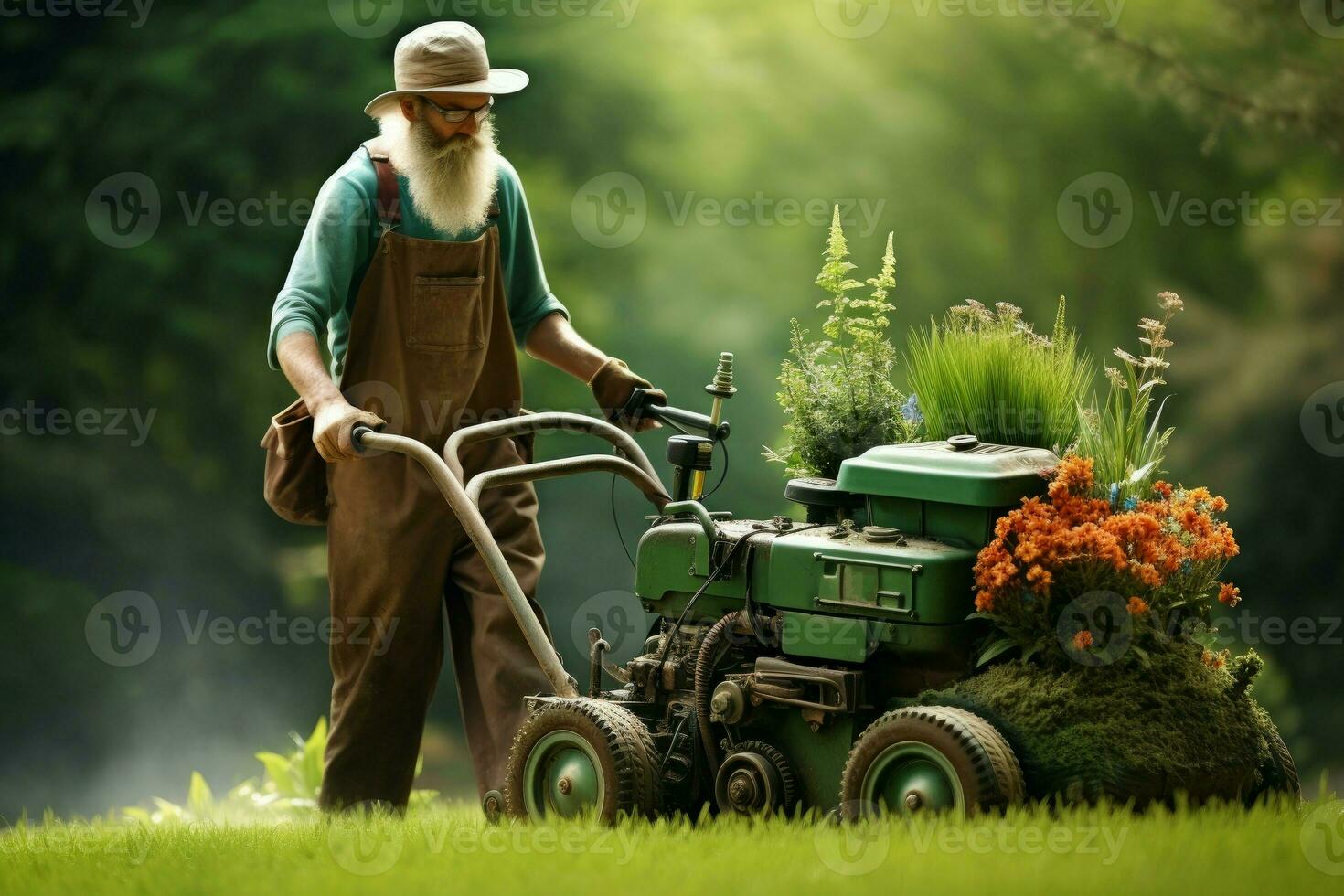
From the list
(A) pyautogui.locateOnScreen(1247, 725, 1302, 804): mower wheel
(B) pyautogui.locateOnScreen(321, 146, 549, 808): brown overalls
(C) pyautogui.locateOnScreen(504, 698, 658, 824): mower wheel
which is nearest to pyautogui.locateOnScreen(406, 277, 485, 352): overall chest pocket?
(B) pyautogui.locateOnScreen(321, 146, 549, 808): brown overalls

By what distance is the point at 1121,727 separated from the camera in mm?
3713

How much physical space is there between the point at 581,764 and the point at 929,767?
2.86 feet

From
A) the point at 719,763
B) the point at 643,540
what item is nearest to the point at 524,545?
the point at 643,540

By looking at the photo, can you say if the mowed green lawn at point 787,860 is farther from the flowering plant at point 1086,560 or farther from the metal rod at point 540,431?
the metal rod at point 540,431

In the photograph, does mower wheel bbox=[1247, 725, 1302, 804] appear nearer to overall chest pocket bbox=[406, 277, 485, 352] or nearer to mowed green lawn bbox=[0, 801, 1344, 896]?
mowed green lawn bbox=[0, 801, 1344, 896]

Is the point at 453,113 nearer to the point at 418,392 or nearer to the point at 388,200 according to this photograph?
the point at 388,200

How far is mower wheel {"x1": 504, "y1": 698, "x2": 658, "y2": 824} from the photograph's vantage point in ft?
13.1

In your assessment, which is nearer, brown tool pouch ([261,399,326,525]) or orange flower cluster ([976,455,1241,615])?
orange flower cluster ([976,455,1241,615])

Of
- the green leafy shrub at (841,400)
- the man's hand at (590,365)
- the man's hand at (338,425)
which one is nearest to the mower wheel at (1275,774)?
the green leafy shrub at (841,400)

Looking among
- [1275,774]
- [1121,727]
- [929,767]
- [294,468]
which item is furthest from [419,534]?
[1275,774]

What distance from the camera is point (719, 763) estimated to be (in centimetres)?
418

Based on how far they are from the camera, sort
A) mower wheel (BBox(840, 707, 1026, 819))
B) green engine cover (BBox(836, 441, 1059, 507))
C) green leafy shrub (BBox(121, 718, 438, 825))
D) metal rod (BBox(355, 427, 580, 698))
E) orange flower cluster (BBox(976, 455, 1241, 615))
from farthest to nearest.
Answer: green leafy shrub (BBox(121, 718, 438, 825)) < metal rod (BBox(355, 427, 580, 698)) < green engine cover (BBox(836, 441, 1059, 507)) < orange flower cluster (BBox(976, 455, 1241, 615)) < mower wheel (BBox(840, 707, 1026, 819))

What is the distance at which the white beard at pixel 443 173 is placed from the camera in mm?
4801

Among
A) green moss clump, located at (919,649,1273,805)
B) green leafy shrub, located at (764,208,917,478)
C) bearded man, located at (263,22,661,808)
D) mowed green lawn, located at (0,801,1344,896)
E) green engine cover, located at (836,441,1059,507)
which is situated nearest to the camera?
mowed green lawn, located at (0,801,1344,896)
